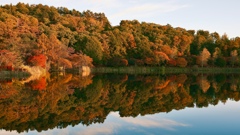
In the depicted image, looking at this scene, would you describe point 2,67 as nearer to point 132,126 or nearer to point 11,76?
point 11,76

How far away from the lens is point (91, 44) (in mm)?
50969

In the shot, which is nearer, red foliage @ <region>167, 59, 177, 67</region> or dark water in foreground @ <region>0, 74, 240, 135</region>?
dark water in foreground @ <region>0, 74, 240, 135</region>

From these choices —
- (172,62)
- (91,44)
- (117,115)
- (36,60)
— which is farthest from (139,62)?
(117,115)

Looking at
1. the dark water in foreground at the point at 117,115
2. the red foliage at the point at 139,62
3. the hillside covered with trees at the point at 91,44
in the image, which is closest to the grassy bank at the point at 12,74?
the hillside covered with trees at the point at 91,44

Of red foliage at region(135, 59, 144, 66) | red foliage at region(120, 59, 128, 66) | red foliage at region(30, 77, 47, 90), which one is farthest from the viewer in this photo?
red foliage at region(135, 59, 144, 66)

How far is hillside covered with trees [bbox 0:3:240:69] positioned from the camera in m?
35.6

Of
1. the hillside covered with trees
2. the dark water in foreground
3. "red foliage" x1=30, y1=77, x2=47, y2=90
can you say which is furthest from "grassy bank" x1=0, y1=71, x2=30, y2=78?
the dark water in foreground

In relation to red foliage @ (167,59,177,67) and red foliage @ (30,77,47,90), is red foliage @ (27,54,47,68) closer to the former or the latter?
red foliage @ (30,77,47,90)

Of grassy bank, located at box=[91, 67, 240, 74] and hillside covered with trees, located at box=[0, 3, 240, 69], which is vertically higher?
hillside covered with trees, located at box=[0, 3, 240, 69]

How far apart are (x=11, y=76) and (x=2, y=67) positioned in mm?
1852

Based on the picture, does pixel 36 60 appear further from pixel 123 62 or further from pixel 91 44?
pixel 123 62

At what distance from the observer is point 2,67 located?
28.4 metres

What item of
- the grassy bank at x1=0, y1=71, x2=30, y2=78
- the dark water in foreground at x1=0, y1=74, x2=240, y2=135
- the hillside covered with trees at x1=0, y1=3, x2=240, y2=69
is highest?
the hillside covered with trees at x1=0, y1=3, x2=240, y2=69

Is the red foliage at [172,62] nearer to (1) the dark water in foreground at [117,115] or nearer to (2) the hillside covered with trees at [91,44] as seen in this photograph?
(2) the hillside covered with trees at [91,44]
